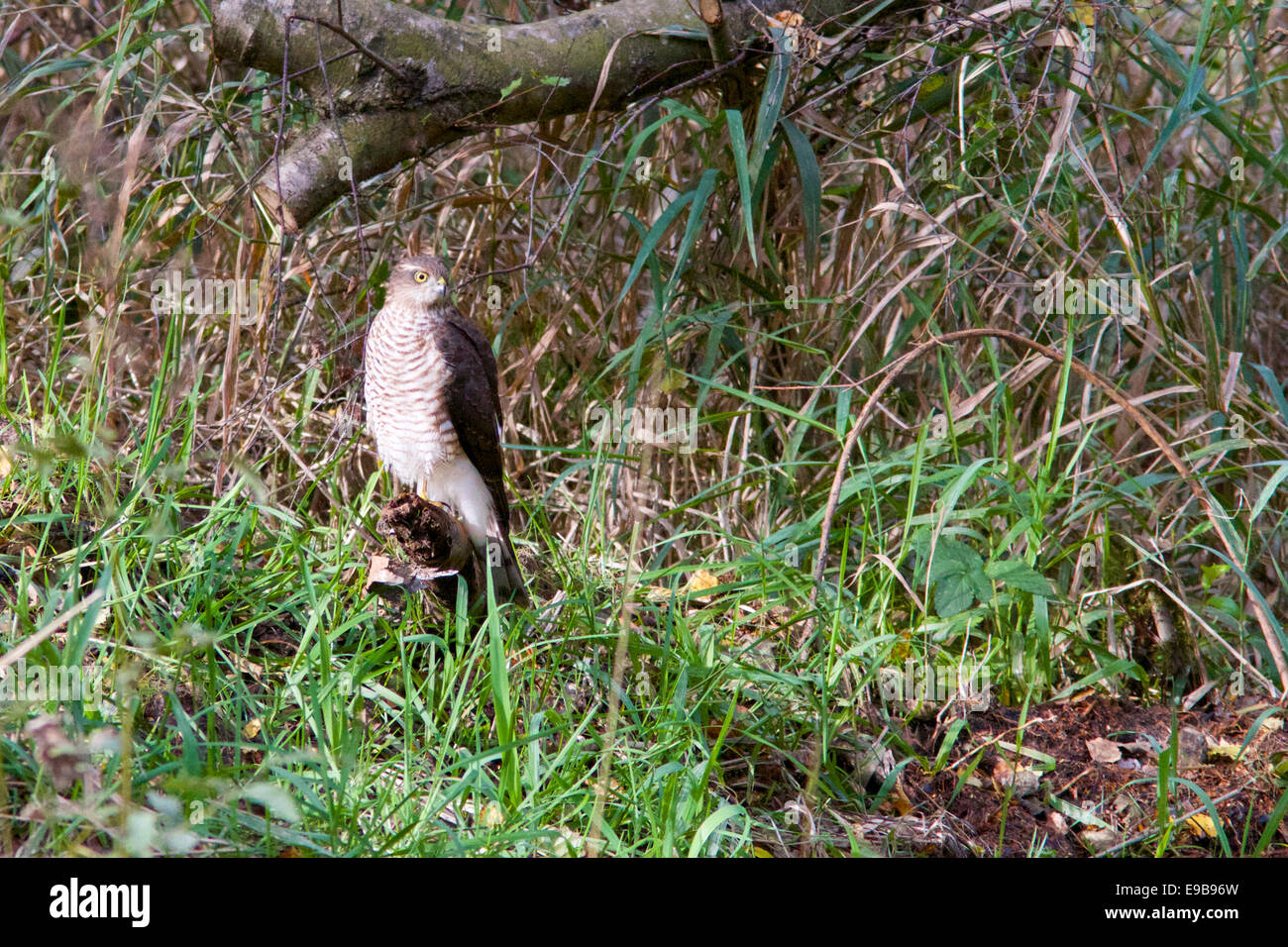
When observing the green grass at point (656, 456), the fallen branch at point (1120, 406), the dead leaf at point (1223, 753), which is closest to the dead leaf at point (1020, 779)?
the green grass at point (656, 456)

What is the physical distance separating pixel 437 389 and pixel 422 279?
32 centimetres

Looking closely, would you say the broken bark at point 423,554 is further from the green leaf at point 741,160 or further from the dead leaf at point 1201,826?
the dead leaf at point 1201,826

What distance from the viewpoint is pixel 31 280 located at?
3707 millimetres

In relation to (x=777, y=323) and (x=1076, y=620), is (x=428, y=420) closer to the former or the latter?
(x=777, y=323)

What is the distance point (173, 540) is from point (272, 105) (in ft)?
5.44

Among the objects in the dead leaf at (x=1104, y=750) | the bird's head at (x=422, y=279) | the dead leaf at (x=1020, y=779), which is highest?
the bird's head at (x=422, y=279)

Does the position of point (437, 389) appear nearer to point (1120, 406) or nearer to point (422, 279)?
point (422, 279)

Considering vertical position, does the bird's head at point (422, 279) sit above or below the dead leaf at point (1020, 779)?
above

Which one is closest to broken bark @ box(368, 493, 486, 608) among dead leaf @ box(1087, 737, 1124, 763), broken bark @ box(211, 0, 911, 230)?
broken bark @ box(211, 0, 911, 230)

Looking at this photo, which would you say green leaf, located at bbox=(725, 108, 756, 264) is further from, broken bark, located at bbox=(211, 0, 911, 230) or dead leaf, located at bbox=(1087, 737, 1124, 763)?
dead leaf, located at bbox=(1087, 737, 1124, 763)

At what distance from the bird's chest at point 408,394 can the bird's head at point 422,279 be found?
83 mm

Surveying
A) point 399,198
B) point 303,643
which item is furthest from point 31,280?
point 303,643

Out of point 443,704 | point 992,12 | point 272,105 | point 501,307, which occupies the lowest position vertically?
point 443,704

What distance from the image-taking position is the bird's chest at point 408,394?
3.32m
